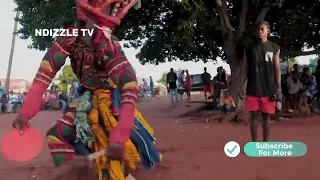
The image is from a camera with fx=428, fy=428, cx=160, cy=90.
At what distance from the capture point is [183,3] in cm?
823

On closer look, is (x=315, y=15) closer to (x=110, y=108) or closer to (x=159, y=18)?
(x=159, y=18)

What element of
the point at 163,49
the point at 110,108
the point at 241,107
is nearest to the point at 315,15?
the point at 241,107

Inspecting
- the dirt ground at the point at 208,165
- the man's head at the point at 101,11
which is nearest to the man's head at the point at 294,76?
the dirt ground at the point at 208,165

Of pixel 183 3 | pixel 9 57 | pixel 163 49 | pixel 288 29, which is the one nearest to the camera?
pixel 183 3

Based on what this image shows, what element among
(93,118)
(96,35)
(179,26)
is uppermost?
(179,26)

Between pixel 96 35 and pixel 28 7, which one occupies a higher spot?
pixel 28 7

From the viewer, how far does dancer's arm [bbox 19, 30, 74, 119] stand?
106 inches

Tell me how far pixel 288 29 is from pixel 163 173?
7373 millimetres

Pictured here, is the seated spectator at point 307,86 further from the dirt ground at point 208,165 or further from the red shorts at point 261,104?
the red shorts at point 261,104

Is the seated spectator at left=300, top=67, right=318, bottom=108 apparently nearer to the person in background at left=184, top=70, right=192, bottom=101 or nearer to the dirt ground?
the dirt ground

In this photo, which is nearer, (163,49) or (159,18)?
(159,18)

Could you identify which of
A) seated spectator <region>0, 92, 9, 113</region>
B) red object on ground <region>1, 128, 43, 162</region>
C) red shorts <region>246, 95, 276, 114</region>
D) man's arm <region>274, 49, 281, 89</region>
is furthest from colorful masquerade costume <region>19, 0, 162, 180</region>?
seated spectator <region>0, 92, 9, 113</region>

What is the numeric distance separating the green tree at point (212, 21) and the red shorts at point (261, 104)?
3.61m

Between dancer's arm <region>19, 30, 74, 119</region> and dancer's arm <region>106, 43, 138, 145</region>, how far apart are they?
0.33m
